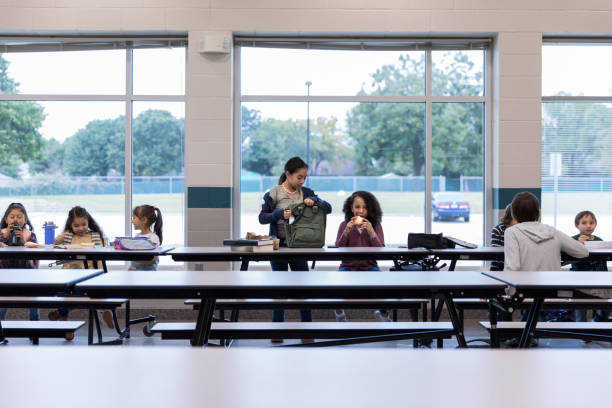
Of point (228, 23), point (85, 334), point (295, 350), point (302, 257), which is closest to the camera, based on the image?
point (295, 350)

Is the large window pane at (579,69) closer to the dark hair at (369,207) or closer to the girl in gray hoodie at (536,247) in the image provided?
the dark hair at (369,207)

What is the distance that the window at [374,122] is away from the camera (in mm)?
6406

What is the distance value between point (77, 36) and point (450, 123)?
396 cm

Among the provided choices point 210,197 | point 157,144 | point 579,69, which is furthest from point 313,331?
point 579,69

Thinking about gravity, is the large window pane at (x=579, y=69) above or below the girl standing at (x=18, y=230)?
above

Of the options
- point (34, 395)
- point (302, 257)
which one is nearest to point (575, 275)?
point (302, 257)

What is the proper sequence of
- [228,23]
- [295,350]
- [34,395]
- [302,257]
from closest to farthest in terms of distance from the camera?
[34,395]
[295,350]
[302,257]
[228,23]

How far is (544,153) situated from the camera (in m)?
6.42

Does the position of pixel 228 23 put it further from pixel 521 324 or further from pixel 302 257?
pixel 521 324

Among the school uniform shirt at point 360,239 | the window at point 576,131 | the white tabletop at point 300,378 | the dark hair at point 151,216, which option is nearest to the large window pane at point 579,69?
the window at point 576,131

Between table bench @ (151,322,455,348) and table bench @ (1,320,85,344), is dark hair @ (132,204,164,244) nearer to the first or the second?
table bench @ (1,320,85,344)

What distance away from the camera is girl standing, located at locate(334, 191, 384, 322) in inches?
197

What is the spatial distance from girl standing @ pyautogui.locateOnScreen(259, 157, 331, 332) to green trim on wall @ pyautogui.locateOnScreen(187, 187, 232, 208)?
4.09 ft

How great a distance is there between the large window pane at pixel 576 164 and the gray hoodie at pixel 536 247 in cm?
252
